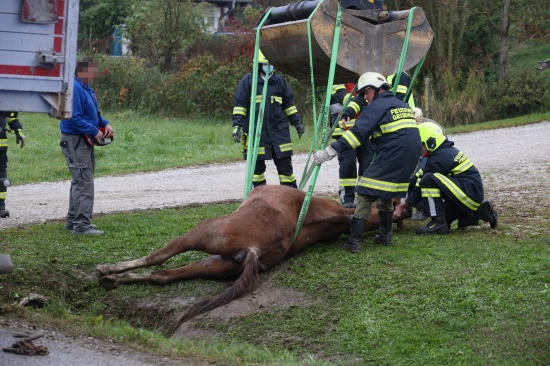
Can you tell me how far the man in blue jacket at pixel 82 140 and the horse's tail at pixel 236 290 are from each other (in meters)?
2.60

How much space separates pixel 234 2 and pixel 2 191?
3167 cm

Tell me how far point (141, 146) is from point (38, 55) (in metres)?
12.1

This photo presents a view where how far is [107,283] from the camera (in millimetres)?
6906

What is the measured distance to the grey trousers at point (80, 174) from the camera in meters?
8.53

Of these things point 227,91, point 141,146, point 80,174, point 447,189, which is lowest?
point 141,146

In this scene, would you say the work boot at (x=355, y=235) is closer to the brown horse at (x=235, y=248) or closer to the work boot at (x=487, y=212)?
the brown horse at (x=235, y=248)

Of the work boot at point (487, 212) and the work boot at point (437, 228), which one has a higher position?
the work boot at point (487, 212)

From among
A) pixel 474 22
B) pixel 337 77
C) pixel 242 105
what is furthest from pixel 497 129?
pixel 337 77

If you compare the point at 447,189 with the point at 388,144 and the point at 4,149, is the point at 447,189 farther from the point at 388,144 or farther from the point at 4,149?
the point at 4,149

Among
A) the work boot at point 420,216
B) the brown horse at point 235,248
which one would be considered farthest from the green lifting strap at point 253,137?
the work boot at point 420,216

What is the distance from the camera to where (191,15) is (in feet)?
90.2

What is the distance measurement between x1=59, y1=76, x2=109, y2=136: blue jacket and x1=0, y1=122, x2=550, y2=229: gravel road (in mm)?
1789

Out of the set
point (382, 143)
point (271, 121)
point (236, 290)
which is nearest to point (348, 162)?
point (271, 121)

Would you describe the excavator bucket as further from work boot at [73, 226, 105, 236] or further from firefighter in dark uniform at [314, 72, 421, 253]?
work boot at [73, 226, 105, 236]
